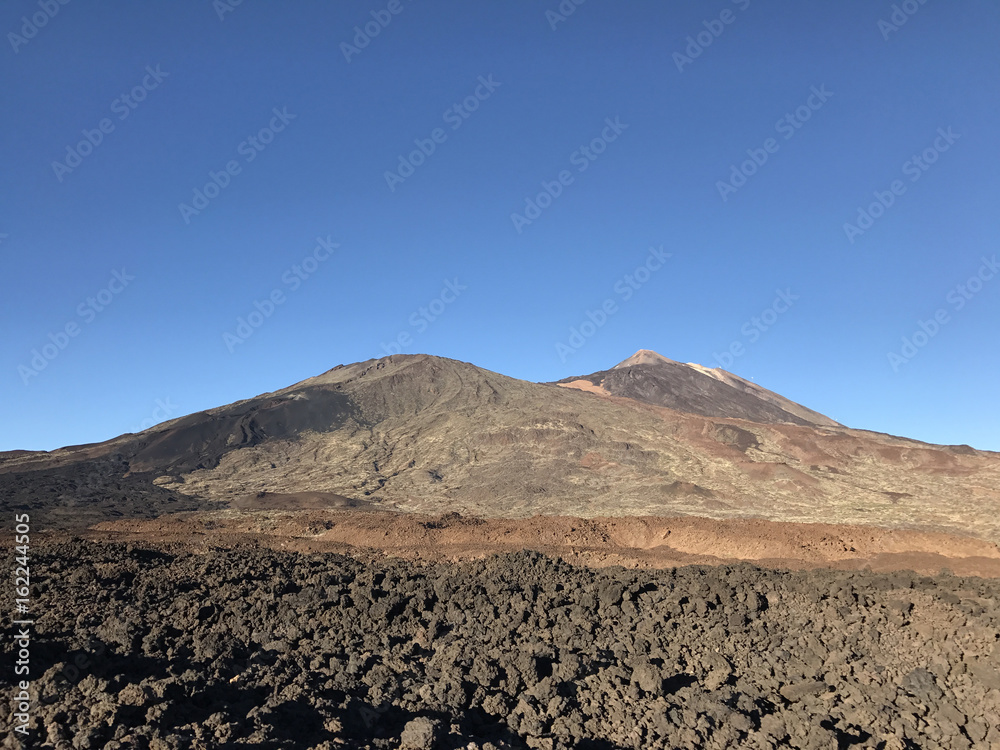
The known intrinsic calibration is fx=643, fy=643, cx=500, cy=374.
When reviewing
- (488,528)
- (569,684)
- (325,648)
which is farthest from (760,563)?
(325,648)

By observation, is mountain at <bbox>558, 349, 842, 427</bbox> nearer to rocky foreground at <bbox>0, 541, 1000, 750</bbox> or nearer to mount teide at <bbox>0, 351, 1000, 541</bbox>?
mount teide at <bbox>0, 351, 1000, 541</bbox>

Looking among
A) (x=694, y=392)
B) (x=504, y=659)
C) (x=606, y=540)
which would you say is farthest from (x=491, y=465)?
(x=694, y=392)

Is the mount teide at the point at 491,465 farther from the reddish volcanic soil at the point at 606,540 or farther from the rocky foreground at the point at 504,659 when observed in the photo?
the rocky foreground at the point at 504,659

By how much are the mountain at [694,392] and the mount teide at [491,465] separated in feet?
70.5

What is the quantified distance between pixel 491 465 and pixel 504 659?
37862 millimetres

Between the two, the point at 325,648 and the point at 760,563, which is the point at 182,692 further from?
the point at 760,563

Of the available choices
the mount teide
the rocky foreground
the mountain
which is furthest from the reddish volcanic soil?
the mountain

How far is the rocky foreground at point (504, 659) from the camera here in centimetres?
573

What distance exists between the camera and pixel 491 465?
45625 millimetres

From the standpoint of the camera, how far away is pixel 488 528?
24094 mm

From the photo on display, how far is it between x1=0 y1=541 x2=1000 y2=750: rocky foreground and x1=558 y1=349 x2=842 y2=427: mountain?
240 ft

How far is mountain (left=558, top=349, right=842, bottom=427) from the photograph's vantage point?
85.6 metres

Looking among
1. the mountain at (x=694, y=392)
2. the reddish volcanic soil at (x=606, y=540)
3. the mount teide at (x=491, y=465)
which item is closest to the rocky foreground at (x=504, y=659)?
the reddish volcanic soil at (x=606, y=540)

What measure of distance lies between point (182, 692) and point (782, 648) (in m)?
7.65
